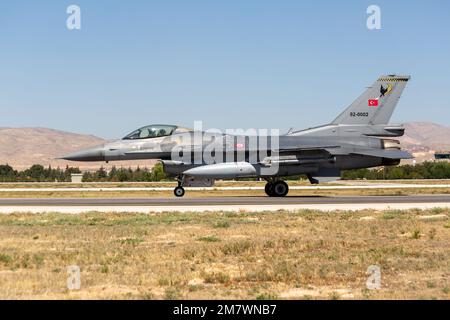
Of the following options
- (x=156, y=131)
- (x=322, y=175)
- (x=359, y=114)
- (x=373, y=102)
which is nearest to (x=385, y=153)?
(x=359, y=114)

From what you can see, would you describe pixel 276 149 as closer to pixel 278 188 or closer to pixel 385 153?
pixel 278 188

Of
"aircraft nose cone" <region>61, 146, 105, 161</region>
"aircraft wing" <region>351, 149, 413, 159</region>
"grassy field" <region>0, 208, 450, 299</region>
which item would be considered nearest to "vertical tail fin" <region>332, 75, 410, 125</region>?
"aircraft wing" <region>351, 149, 413, 159</region>

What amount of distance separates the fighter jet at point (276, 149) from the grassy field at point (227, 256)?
36.4ft

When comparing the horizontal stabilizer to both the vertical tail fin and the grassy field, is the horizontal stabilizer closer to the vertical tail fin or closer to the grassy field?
the vertical tail fin

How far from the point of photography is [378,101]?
3403 centimetres

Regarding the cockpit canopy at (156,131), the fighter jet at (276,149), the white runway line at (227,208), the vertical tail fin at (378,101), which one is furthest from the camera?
the vertical tail fin at (378,101)

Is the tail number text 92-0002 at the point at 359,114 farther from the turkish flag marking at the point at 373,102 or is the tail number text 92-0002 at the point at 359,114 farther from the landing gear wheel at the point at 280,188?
the landing gear wheel at the point at 280,188

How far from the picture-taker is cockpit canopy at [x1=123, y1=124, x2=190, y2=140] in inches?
1298

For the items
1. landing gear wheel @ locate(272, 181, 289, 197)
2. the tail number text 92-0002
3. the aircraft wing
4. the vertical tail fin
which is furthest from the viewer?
the tail number text 92-0002

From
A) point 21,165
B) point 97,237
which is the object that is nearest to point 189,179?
point 97,237

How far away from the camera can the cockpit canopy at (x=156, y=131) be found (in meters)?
33.0

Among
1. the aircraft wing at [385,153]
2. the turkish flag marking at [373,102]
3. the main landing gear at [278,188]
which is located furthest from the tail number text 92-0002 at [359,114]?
the main landing gear at [278,188]

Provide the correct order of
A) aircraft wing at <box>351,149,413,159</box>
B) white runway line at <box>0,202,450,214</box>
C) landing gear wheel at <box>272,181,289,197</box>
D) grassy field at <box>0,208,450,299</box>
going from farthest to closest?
landing gear wheel at <box>272,181,289,197</box> → aircraft wing at <box>351,149,413,159</box> → white runway line at <box>0,202,450,214</box> → grassy field at <box>0,208,450,299</box>
